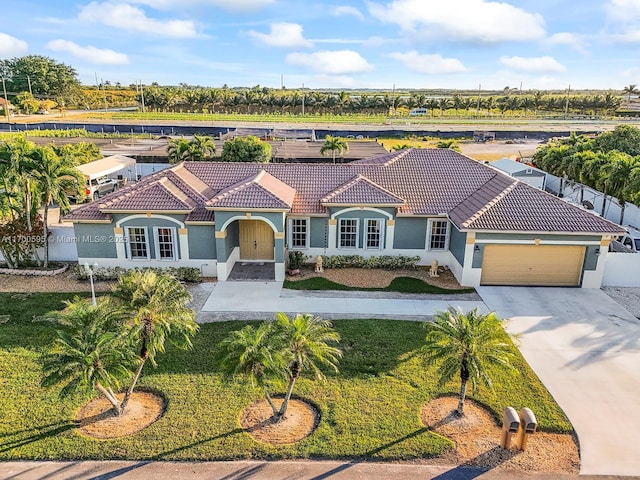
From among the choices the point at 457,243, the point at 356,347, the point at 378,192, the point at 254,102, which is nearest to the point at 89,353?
the point at 356,347

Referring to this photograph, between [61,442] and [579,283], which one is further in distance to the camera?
[579,283]

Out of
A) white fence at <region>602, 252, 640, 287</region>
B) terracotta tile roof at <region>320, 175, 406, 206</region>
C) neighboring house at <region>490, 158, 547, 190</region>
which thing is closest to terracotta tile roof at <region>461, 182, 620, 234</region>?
white fence at <region>602, 252, 640, 287</region>

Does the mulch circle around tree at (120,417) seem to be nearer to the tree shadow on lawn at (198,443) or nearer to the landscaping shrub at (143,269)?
the tree shadow on lawn at (198,443)

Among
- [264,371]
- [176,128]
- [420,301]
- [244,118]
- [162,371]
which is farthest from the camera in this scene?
[244,118]

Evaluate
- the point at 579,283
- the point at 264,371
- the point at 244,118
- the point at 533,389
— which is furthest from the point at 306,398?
the point at 244,118

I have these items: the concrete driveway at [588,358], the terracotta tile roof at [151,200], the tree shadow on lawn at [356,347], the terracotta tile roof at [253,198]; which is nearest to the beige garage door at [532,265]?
the concrete driveway at [588,358]

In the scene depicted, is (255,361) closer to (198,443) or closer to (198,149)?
(198,443)

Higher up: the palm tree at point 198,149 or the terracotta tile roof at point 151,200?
the palm tree at point 198,149

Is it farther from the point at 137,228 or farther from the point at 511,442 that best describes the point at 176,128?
the point at 511,442
